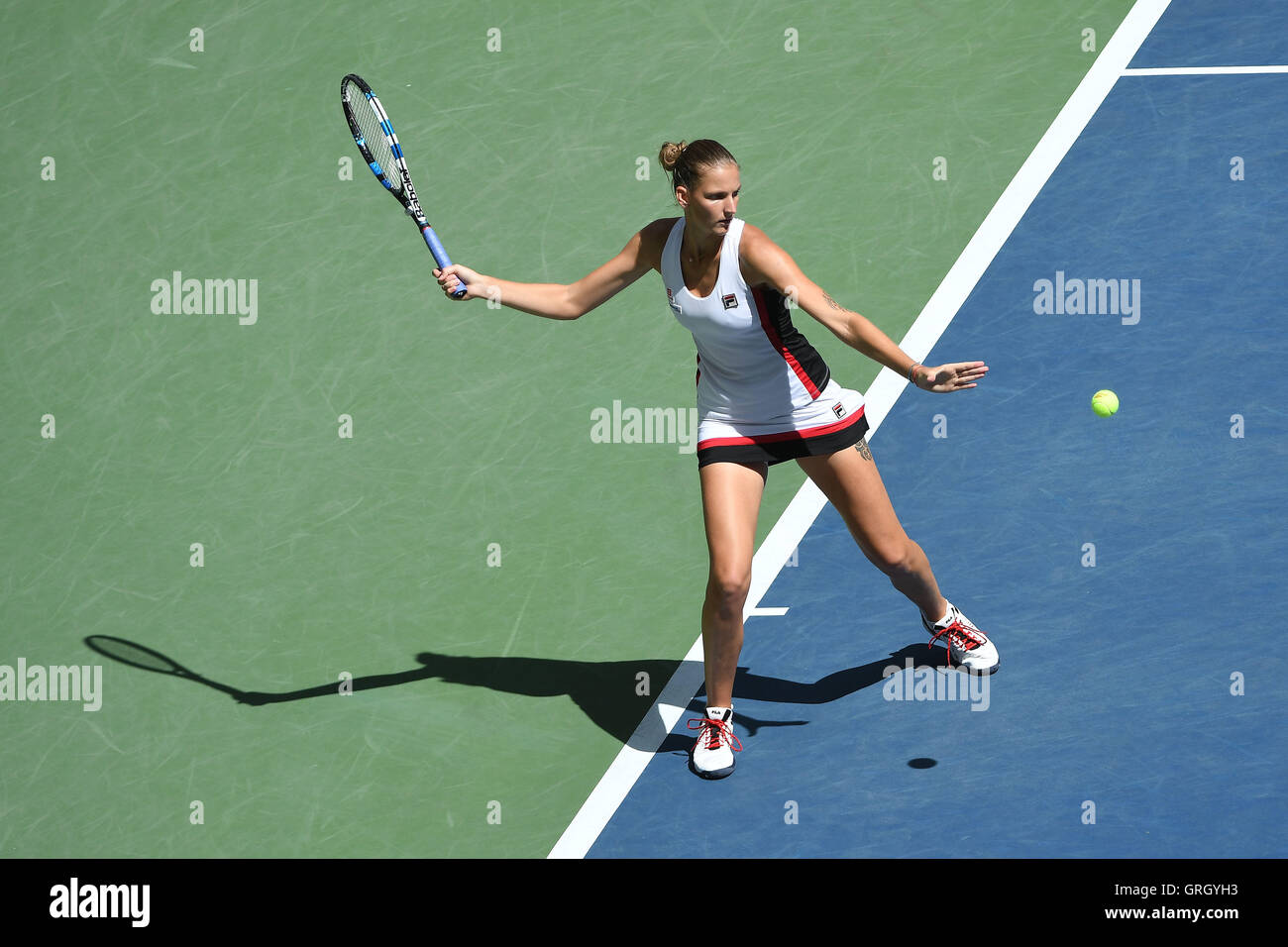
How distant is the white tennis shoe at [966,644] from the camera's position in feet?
23.0

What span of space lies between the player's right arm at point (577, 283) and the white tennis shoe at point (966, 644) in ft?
6.50

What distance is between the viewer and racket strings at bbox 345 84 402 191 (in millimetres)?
7238

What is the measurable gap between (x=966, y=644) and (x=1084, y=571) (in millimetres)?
813

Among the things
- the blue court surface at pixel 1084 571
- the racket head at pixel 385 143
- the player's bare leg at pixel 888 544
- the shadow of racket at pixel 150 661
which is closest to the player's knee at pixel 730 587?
the player's bare leg at pixel 888 544

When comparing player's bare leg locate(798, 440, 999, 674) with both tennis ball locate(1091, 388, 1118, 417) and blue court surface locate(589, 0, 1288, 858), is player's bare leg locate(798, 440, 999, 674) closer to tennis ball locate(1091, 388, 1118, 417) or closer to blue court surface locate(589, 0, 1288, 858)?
blue court surface locate(589, 0, 1288, 858)

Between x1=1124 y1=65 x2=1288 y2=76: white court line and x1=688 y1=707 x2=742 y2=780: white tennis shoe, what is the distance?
5467 millimetres

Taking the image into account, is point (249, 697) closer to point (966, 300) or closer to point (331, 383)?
point (331, 383)

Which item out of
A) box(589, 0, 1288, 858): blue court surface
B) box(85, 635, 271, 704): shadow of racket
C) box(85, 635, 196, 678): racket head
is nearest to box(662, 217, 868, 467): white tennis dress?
box(589, 0, 1288, 858): blue court surface

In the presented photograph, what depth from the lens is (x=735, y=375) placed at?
645cm

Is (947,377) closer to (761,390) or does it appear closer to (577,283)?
(761,390)

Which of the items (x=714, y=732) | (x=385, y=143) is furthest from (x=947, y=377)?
(x=385, y=143)

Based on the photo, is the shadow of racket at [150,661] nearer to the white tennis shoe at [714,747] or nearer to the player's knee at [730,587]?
the white tennis shoe at [714,747]

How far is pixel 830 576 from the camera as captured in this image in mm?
7660

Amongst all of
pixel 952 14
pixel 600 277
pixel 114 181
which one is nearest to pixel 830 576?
pixel 600 277
